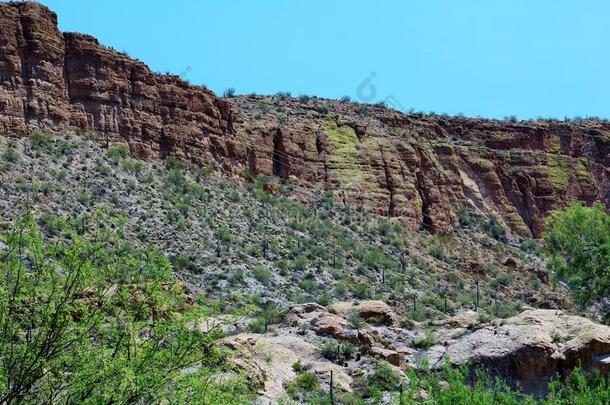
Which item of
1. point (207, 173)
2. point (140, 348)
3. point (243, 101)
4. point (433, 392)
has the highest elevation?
point (243, 101)

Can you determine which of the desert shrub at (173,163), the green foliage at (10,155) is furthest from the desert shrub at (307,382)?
the desert shrub at (173,163)

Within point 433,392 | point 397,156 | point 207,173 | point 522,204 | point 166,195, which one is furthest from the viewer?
point 522,204

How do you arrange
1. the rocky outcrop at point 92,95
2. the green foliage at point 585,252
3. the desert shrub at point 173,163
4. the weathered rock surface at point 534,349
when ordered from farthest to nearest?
the desert shrub at point 173,163 < the rocky outcrop at point 92,95 < the green foliage at point 585,252 < the weathered rock surface at point 534,349

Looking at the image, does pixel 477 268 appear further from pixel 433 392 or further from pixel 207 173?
pixel 433 392

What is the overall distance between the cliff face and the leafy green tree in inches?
1094

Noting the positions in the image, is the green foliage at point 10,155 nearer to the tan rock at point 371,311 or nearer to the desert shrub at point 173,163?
the desert shrub at point 173,163

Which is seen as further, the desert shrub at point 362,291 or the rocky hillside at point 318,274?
the desert shrub at point 362,291

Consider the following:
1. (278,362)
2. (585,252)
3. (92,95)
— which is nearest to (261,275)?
(278,362)

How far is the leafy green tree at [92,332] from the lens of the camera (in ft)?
34.9

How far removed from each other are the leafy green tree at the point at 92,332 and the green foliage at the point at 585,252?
20.4m

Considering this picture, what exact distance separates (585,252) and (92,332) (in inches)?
897

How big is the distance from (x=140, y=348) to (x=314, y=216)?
34.5 m

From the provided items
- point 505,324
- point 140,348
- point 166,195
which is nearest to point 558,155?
point 166,195

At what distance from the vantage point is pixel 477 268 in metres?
47.1
